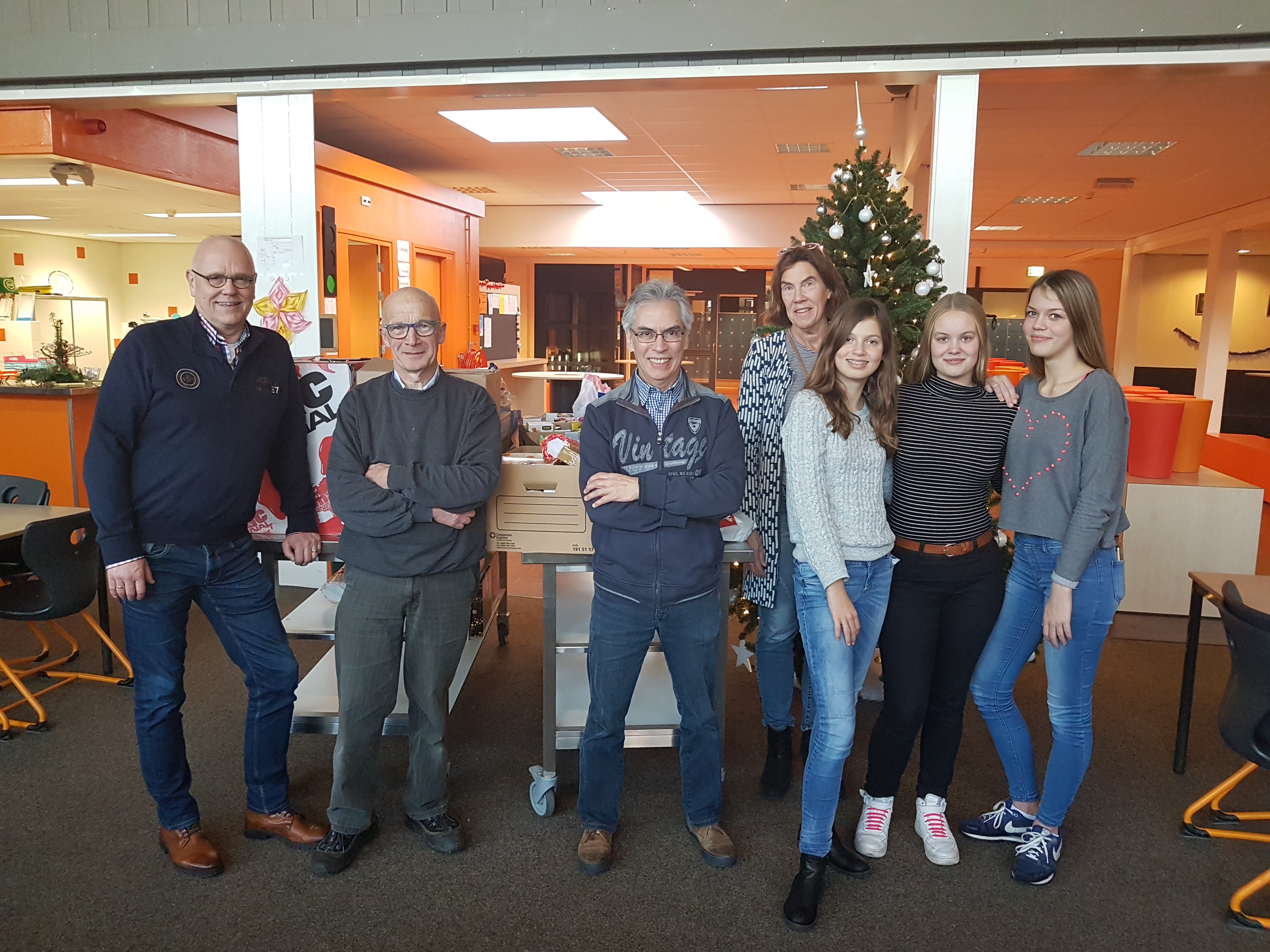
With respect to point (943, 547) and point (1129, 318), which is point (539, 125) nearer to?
point (943, 547)

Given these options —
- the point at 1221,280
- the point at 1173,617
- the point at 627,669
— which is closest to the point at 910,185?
the point at 1173,617

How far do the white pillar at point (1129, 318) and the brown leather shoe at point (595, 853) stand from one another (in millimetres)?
13977

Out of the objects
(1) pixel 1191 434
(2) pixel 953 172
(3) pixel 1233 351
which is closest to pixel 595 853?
(2) pixel 953 172

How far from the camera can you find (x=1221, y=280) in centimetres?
1116

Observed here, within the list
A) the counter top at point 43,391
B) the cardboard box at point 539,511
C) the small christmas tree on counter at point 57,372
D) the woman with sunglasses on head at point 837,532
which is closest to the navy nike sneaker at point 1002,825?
the woman with sunglasses on head at point 837,532

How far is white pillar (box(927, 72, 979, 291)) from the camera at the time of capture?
3852 mm

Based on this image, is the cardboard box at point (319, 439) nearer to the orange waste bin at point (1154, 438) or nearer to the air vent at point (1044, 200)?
the orange waste bin at point (1154, 438)

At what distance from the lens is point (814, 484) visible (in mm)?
2459

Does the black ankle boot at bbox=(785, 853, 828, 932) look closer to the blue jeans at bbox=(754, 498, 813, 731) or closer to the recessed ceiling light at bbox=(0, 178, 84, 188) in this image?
the blue jeans at bbox=(754, 498, 813, 731)

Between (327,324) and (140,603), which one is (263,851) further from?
(327,324)

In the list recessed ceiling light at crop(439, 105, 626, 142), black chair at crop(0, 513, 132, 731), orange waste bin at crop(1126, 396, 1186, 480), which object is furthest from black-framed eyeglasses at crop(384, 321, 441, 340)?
recessed ceiling light at crop(439, 105, 626, 142)

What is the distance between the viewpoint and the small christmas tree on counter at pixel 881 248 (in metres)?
3.66

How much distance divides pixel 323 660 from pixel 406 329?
5.52 ft

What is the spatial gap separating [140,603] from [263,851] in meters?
0.89
